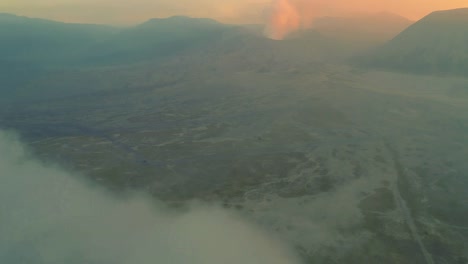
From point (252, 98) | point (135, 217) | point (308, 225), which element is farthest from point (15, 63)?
point (308, 225)

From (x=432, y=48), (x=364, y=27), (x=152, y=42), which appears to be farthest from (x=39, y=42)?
(x=432, y=48)

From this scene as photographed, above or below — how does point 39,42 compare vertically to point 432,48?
below

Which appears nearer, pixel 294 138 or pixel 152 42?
pixel 294 138

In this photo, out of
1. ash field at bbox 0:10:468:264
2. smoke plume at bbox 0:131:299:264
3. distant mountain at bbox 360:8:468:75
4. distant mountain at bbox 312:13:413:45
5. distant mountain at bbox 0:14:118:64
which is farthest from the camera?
distant mountain at bbox 0:14:118:64

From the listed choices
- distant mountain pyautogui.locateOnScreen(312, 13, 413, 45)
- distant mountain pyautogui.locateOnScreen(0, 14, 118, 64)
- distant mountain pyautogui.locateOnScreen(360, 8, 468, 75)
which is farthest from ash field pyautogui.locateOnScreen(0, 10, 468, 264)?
distant mountain pyautogui.locateOnScreen(0, 14, 118, 64)

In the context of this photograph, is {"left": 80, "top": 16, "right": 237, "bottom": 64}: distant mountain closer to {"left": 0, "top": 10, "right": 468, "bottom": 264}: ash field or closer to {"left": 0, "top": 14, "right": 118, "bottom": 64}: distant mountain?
{"left": 0, "top": 14, "right": 118, "bottom": 64}: distant mountain

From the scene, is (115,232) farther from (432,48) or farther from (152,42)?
(152,42)

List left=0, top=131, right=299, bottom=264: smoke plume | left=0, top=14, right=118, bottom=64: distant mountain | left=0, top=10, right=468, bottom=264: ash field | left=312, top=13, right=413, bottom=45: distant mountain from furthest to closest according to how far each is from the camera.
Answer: left=0, top=14, right=118, bottom=64: distant mountain < left=312, top=13, right=413, bottom=45: distant mountain < left=0, top=10, right=468, bottom=264: ash field < left=0, top=131, right=299, bottom=264: smoke plume
